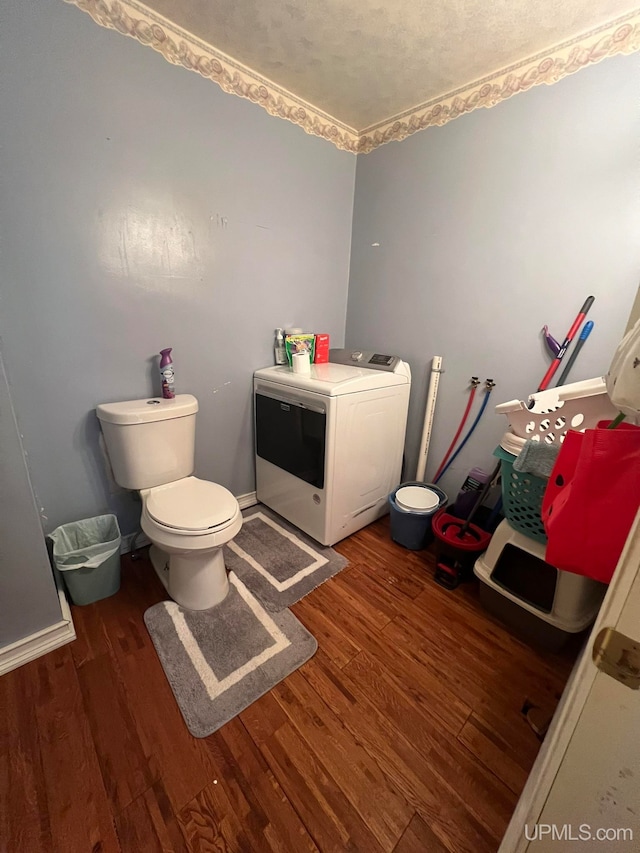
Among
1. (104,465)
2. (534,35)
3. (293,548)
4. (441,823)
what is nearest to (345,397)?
(293,548)

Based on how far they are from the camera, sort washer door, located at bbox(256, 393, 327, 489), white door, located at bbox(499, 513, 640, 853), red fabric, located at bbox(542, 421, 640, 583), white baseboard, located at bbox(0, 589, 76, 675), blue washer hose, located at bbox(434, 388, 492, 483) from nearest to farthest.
Answer: white door, located at bbox(499, 513, 640, 853) < red fabric, located at bbox(542, 421, 640, 583) < white baseboard, located at bbox(0, 589, 76, 675) < washer door, located at bbox(256, 393, 327, 489) < blue washer hose, located at bbox(434, 388, 492, 483)

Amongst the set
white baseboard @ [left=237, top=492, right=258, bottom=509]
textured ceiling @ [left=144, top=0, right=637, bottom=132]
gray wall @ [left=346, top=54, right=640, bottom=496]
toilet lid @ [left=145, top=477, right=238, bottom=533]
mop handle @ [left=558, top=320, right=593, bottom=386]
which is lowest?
white baseboard @ [left=237, top=492, right=258, bottom=509]

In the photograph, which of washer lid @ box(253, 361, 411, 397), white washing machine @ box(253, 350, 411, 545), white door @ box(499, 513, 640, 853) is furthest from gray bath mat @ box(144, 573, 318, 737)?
washer lid @ box(253, 361, 411, 397)

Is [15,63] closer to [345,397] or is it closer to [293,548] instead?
Result: [345,397]

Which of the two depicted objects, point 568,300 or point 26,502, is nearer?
point 26,502

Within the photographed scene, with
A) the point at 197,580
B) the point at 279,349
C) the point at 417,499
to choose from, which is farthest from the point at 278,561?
the point at 279,349

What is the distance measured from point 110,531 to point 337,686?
1205 mm

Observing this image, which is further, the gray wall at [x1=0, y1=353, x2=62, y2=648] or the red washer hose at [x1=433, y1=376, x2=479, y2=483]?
the red washer hose at [x1=433, y1=376, x2=479, y2=483]

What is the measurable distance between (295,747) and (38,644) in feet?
3.30

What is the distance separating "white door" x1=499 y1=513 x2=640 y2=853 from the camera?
42 centimetres

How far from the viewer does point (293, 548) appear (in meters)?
1.84

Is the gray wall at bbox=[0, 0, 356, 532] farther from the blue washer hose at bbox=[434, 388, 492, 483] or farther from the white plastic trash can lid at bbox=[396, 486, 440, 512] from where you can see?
the blue washer hose at bbox=[434, 388, 492, 483]

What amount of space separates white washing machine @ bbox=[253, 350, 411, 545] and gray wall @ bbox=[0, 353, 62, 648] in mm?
1085

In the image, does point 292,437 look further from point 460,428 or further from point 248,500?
point 460,428
